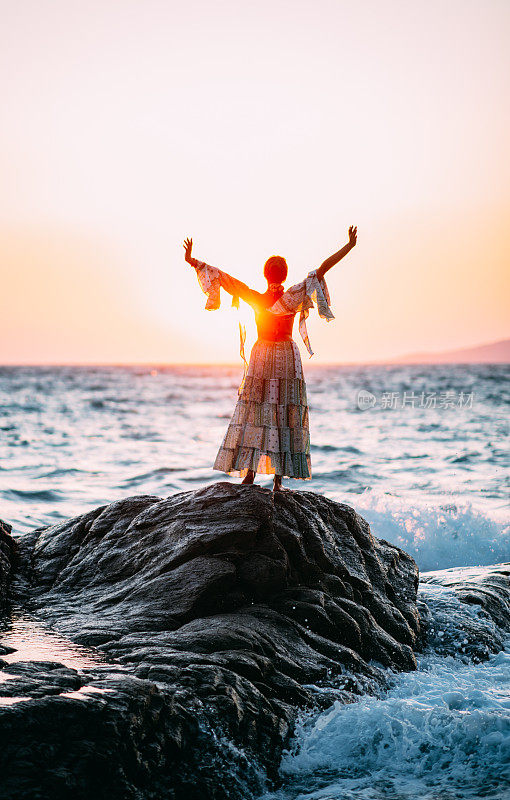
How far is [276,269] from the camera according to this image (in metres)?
7.07

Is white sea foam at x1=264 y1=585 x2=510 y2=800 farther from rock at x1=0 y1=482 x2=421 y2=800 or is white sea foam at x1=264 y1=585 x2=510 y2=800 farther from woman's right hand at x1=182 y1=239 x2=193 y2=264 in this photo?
woman's right hand at x1=182 y1=239 x2=193 y2=264

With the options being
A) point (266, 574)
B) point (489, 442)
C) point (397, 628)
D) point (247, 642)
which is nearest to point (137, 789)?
point (247, 642)

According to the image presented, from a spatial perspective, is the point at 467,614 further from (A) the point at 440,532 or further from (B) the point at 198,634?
(A) the point at 440,532

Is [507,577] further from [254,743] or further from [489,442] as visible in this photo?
[489,442]

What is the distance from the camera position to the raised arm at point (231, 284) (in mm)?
7082

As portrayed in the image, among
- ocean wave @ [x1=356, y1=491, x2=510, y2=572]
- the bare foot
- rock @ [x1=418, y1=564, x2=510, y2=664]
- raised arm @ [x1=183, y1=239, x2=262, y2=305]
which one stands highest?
raised arm @ [x1=183, y1=239, x2=262, y2=305]

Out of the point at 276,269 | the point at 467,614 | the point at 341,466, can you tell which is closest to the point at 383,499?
the point at 341,466

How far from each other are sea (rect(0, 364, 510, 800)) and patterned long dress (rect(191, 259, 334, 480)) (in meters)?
2.18

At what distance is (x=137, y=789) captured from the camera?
372 centimetres

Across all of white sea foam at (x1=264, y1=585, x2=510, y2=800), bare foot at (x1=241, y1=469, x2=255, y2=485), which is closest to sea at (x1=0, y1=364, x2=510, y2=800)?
white sea foam at (x1=264, y1=585, x2=510, y2=800)

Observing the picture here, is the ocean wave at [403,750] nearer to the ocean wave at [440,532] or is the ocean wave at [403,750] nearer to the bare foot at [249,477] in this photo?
the bare foot at [249,477]

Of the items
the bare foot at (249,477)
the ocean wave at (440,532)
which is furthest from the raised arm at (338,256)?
the ocean wave at (440,532)

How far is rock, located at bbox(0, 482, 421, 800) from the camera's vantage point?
372 centimetres

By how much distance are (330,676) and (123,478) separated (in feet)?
40.1
